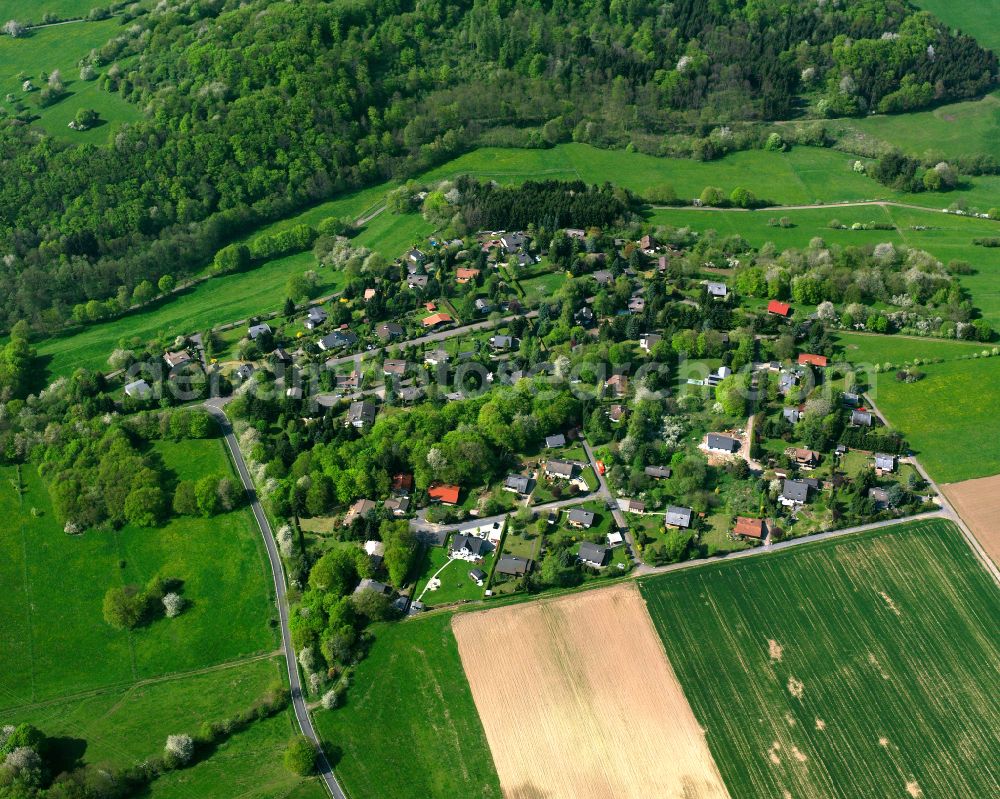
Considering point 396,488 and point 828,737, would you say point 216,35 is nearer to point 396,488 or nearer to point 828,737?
point 396,488

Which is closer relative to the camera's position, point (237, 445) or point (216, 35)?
point (237, 445)

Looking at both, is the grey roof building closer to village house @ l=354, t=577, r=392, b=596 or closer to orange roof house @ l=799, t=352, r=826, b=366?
orange roof house @ l=799, t=352, r=826, b=366

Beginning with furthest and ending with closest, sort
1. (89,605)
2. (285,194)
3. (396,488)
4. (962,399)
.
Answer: (285,194) → (962,399) → (396,488) → (89,605)

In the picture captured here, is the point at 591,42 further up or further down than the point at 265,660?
further up

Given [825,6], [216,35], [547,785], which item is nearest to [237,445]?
[547,785]

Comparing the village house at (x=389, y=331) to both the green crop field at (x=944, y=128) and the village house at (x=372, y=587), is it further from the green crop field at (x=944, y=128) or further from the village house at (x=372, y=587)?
the green crop field at (x=944, y=128)

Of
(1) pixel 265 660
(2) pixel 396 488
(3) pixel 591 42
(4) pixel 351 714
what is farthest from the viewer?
(3) pixel 591 42

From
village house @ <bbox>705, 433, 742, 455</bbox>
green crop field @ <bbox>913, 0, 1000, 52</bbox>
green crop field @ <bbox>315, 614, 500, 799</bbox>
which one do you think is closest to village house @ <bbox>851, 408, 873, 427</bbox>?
village house @ <bbox>705, 433, 742, 455</bbox>

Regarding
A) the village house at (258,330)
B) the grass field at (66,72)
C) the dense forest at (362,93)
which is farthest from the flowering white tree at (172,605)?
the grass field at (66,72)
